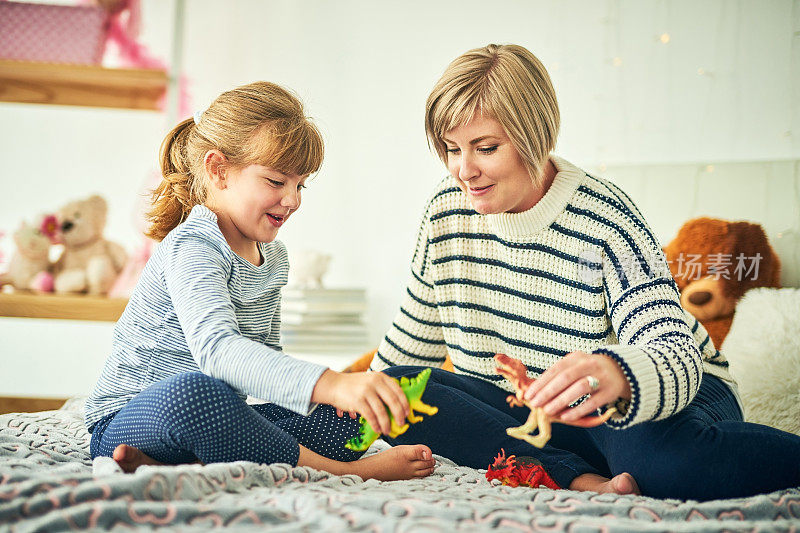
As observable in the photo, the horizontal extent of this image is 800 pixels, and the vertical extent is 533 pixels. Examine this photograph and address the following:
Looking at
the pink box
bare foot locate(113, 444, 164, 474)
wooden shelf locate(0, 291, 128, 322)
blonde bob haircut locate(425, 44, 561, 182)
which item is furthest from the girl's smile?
the pink box

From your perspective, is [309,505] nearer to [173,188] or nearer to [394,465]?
[394,465]

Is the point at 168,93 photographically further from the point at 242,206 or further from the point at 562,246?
the point at 562,246

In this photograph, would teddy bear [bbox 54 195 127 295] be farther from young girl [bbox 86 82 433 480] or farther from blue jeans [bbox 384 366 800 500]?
blue jeans [bbox 384 366 800 500]

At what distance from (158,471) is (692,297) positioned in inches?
50.7

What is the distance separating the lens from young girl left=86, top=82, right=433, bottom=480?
Result: 83 cm

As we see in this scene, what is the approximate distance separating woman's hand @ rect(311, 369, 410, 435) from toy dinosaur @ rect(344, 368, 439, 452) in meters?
0.01

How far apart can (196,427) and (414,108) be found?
1535 millimetres

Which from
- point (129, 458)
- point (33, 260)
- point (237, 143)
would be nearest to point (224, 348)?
point (129, 458)

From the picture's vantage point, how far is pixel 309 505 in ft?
2.31

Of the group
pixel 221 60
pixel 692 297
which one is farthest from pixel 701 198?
pixel 221 60

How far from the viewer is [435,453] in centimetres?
115

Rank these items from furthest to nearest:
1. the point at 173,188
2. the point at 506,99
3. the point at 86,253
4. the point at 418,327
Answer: the point at 86,253 → the point at 418,327 → the point at 173,188 → the point at 506,99

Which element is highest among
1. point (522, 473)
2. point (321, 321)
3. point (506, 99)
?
point (506, 99)

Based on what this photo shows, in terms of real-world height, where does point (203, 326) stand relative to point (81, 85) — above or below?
below
